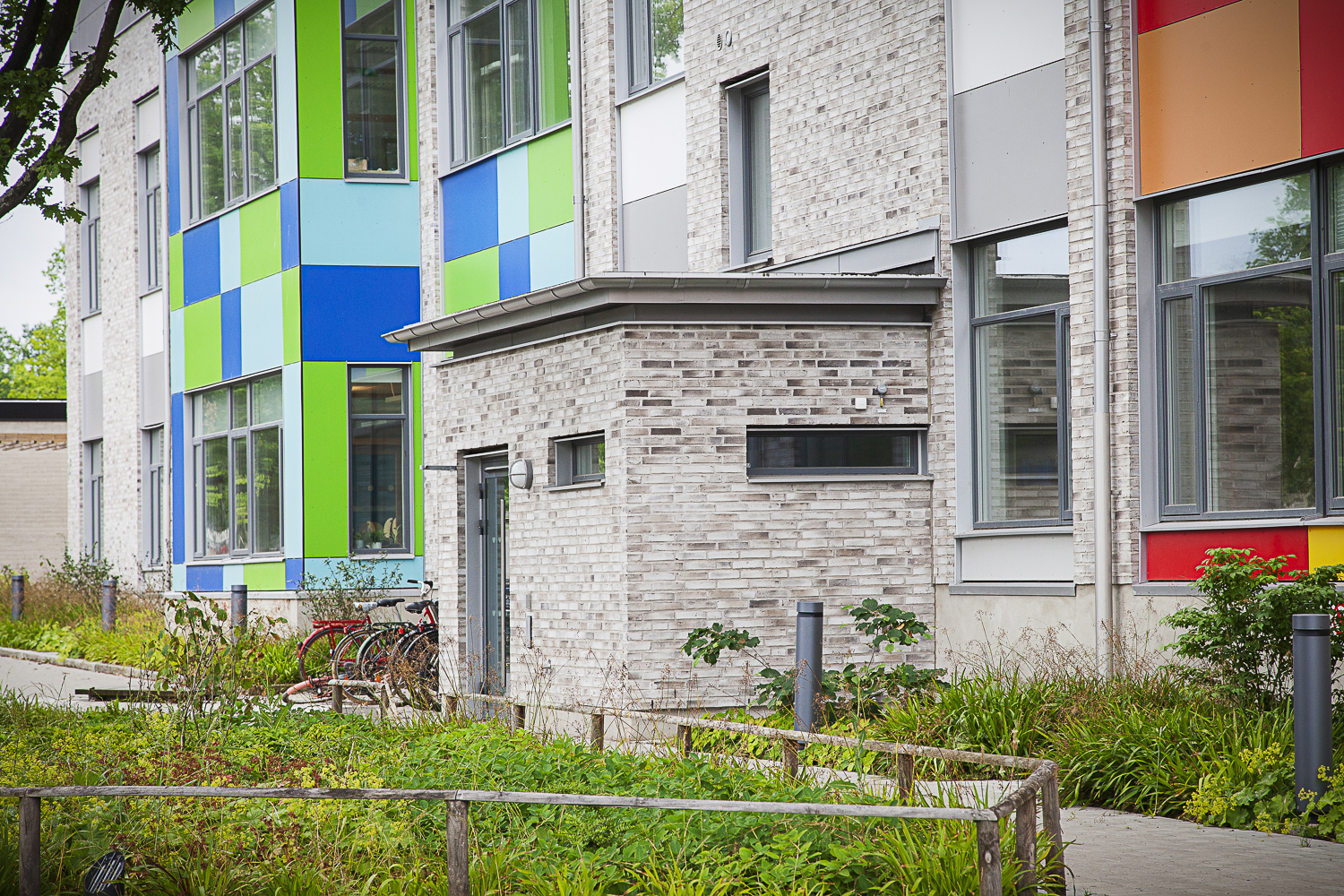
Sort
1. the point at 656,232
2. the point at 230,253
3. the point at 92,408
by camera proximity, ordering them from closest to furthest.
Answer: the point at 656,232, the point at 230,253, the point at 92,408

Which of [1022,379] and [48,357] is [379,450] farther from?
[48,357]

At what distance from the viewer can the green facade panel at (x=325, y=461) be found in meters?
19.9

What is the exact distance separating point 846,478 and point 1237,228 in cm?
369

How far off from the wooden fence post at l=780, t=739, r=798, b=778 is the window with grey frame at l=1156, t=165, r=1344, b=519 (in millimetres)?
4203

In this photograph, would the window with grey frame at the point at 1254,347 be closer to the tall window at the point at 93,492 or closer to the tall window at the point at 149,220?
the tall window at the point at 149,220

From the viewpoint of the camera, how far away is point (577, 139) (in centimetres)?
1706

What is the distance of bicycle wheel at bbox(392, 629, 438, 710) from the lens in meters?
11.7

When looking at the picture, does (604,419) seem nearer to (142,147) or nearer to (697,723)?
(697,723)

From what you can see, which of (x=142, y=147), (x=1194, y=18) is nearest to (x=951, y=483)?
(x=1194, y=18)

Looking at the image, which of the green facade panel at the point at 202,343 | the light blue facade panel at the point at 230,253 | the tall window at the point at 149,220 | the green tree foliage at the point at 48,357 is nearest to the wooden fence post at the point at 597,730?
the light blue facade panel at the point at 230,253

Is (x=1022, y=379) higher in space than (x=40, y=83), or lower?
lower

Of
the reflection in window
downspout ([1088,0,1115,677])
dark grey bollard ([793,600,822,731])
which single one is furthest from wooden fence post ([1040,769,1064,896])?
the reflection in window

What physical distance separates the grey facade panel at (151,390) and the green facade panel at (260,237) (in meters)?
5.20

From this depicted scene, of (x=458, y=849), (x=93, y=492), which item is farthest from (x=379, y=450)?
(x=458, y=849)
